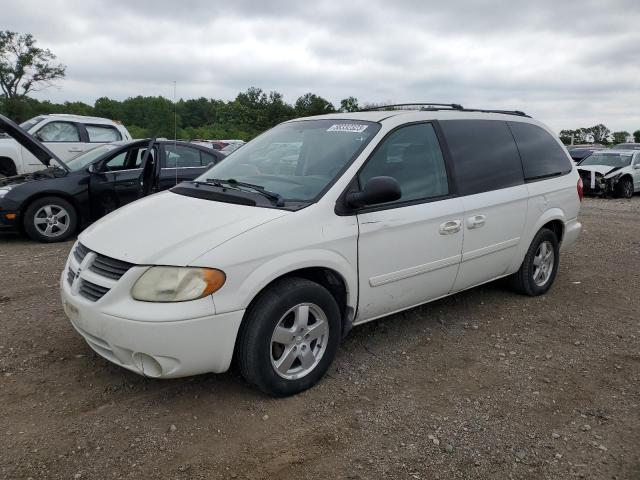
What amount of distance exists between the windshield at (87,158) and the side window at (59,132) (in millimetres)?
3647

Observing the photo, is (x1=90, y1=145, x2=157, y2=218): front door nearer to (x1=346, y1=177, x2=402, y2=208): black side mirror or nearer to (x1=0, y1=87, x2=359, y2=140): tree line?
(x1=346, y1=177, x2=402, y2=208): black side mirror

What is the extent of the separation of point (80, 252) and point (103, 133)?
9.78 meters

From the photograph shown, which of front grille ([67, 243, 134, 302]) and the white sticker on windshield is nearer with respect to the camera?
front grille ([67, 243, 134, 302])

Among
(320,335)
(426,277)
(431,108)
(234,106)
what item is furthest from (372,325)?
(234,106)

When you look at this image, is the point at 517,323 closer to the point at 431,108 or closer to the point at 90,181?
the point at 431,108

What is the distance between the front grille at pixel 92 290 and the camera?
9.83 feet

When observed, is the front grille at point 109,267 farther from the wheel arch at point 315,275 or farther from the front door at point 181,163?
the front door at point 181,163

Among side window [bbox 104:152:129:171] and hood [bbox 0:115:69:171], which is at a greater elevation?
hood [bbox 0:115:69:171]

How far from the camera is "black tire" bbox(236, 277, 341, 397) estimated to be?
119 inches

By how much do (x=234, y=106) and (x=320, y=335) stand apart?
227 feet

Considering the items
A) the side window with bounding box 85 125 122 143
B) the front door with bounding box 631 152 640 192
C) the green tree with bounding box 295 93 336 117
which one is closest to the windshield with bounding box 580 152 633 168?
the front door with bounding box 631 152 640 192

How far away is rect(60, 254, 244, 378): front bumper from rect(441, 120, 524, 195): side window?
2.20 m

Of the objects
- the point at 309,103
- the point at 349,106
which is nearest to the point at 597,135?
the point at 309,103

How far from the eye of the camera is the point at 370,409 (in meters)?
3.20
